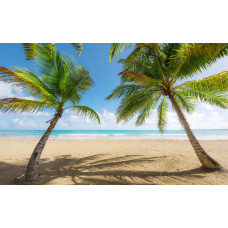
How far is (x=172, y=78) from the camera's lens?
4.17m

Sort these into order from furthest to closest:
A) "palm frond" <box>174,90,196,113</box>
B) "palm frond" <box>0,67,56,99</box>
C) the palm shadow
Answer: "palm frond" <box>174,90,196,113</box>
the palm shadow
"palm frond" <box>0,67,56,99</box>

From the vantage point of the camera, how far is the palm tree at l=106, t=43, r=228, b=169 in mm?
3229

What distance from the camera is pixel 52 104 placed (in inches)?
143

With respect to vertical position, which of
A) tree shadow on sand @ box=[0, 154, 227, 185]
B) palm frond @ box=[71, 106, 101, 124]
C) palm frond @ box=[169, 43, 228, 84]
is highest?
palm frond @ box=[169, 43, 228, 84]

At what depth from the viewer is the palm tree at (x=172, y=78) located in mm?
3229

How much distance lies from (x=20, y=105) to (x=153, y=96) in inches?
188

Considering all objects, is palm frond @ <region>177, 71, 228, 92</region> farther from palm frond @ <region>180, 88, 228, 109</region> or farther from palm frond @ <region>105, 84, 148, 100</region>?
palm frond @ <region>105, 84, 148, 100</region>

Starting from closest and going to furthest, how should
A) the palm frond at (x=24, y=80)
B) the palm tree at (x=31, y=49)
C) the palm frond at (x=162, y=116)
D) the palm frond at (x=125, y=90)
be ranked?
the palm frond at (x=24, y=80) < the palm tree at (x=31, y=49) < the palm frond at (x=125, y=90) < the palm frond at (x=162, y=116)

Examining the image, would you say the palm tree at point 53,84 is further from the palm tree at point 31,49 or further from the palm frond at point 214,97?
the palm frond at point 214,97

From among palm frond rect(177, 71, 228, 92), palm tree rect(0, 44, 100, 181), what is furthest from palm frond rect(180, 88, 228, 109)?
palm tree rect(0, 44, 100, 181)

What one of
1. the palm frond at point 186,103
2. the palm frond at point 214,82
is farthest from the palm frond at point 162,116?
the palm frond at point 214,82

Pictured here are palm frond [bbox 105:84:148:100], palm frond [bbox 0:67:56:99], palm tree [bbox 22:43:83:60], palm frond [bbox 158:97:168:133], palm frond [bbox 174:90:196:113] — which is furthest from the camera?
palm frond [bbox 158:97:168:133]
